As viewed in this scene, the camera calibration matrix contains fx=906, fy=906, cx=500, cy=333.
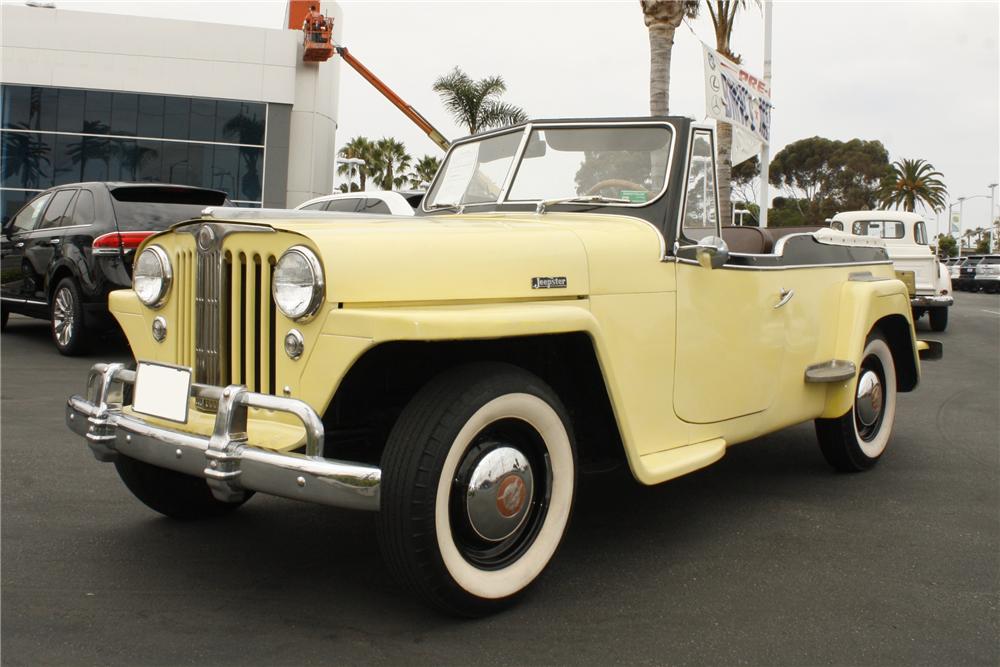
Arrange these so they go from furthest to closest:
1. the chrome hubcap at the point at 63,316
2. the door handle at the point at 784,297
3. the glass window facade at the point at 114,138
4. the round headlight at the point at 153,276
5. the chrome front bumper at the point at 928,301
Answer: the glass window facade at the point at 114,138, the chrome front bumper at the point at 928,301, the chrome hubcap at the point at 63,316, the door handle at the point at 784,297, the round headlight at the point at 153,276

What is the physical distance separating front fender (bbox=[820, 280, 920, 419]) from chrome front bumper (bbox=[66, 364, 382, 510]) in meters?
3.04

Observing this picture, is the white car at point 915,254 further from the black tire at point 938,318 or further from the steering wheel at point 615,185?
the steering wheel at point 615,185

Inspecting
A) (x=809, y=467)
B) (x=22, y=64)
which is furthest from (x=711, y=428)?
(x=22, y=64)

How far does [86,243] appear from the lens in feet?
26.8

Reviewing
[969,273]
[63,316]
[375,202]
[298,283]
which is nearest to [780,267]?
[298,283]

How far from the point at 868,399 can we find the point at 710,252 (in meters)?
1.98

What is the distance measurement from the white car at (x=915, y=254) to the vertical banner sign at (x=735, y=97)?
2191 mm

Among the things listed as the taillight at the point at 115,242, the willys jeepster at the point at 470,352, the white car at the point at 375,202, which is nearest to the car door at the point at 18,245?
the taillight at the point at 115,242

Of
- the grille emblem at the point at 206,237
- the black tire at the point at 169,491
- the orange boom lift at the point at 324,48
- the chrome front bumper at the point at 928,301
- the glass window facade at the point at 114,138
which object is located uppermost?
the orange boom lift at the point at 324,48

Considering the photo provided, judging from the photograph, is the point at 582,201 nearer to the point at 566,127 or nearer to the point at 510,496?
the point at 566,127

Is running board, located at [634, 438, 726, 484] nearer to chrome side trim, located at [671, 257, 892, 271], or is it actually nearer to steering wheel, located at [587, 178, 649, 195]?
chrome side trim, located at [671, 257, 892, 271]

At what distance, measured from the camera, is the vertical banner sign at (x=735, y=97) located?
11.6 meters

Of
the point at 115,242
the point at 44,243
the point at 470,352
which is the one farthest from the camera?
the point at 44,243

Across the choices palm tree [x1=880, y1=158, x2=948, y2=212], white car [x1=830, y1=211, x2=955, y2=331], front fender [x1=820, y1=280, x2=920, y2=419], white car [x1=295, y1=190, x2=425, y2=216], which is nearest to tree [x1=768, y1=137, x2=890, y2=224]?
palm tree [x1=880, y1=158, x2=948, y2=212]
